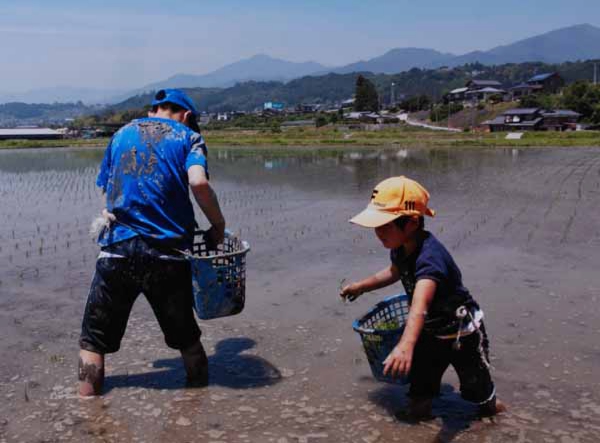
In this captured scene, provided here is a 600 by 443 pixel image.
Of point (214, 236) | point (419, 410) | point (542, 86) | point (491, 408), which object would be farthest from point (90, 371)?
point (542, 86)

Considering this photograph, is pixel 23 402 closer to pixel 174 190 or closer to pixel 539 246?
pixel 174 190

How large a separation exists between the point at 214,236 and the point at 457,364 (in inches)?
58.7

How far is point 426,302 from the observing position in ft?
8.96

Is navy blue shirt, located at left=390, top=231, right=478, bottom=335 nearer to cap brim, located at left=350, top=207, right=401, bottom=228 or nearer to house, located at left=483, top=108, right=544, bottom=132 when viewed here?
cap brim, located at left=350, top=207, right=401, bottom=228

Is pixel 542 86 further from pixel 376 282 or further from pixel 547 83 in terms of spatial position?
pixel 376 282

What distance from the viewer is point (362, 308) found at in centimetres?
521

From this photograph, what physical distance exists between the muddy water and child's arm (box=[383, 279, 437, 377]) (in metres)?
0.59

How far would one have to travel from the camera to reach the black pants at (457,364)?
298cm

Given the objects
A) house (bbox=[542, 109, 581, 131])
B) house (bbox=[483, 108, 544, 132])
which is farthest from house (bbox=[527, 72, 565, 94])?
house (bbox=[542, 109, 581, 131])

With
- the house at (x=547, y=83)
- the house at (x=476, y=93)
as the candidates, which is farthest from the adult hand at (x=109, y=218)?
the house at (x=476, y=93)

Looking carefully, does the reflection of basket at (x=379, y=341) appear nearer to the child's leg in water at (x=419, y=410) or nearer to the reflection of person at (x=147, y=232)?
the child's leg in water at (x=419, y=410)

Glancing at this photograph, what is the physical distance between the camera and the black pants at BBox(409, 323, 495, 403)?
2.98 meters

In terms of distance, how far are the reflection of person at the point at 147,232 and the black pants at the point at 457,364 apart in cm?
129

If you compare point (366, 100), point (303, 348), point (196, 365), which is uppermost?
point (366, 100)
